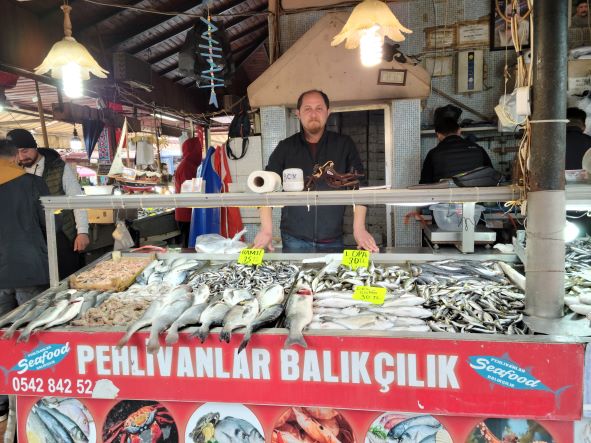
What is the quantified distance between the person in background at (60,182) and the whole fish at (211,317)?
98.9 inches

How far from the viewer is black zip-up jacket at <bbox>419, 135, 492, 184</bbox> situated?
4.64 m

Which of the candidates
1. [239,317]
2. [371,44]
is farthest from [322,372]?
[371,44]

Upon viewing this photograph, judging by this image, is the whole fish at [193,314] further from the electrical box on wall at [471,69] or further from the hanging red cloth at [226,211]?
the electrical box on wall at [471,69]

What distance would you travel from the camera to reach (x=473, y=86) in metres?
5.96

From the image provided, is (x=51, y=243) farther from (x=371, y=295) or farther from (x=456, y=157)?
(x=456, y=157)

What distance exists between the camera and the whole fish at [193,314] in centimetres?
209

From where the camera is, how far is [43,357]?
89.4 inches

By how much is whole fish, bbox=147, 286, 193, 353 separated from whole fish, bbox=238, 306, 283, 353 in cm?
45

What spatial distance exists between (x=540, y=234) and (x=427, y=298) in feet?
2.35

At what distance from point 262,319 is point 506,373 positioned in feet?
3.85

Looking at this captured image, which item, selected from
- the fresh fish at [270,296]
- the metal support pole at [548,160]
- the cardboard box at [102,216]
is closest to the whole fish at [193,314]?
the fresh fish at [270,296]

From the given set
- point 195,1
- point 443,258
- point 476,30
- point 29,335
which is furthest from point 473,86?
point 29,335

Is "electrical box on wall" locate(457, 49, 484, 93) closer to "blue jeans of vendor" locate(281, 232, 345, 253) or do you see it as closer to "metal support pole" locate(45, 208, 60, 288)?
"blue jeans of vendor" locate(281, 232, 345, 253)

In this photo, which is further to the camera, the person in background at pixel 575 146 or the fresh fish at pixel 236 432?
the person in background at pixel 575 146
